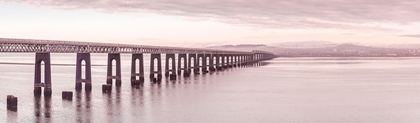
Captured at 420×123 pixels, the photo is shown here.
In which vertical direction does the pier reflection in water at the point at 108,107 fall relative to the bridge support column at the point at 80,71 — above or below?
below

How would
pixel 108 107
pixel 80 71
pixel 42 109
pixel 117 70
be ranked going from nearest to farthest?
1. pixel 42 109
2. pixel 108 107
3. pixel 80 71
4. pixel 117 70

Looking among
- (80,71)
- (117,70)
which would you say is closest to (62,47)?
(80,71)

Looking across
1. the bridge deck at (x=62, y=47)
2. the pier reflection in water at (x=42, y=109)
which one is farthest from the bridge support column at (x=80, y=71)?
the pier reflection in water at (x=42, y=109)

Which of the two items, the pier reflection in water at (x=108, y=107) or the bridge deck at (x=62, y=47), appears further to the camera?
the bridge deck at (x=62, y=47)

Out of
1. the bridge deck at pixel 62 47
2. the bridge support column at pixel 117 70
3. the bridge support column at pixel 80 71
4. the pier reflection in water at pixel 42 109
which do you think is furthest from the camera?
the bridge support column at pixel 117 70

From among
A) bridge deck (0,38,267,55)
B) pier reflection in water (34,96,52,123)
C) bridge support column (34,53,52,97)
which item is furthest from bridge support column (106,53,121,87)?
pier reflection in water (34,96,52,123)

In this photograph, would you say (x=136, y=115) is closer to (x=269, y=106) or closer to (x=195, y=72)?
(x=269, y=106)

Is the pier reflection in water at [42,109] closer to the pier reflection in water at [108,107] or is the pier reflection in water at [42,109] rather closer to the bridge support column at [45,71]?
the pier reflection in water at [108,107]

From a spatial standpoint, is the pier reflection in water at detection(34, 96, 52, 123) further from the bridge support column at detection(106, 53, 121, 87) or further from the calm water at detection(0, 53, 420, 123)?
the bridge support column at detection(106, 53, 121, 87)

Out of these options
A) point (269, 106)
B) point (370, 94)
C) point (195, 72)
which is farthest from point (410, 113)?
point (195, 72)

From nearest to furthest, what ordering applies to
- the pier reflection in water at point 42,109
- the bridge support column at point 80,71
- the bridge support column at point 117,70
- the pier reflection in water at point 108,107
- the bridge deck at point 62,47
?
the pier reflection in water at point 42,109
the pier reflection in water at point 108,107
the bridge deck at point 62,47
the bridge support column at point 80,71
the bridge support column at point 117,70

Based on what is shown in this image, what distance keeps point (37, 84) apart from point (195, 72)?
72.6 m

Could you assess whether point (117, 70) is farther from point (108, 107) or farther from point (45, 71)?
point (108, 107)

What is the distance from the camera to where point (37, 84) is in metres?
66.6
